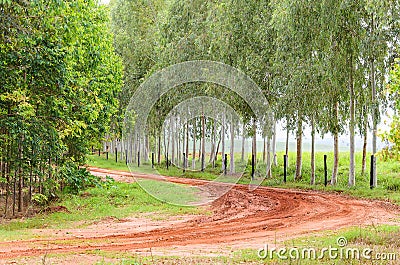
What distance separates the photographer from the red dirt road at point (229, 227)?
38.3ft

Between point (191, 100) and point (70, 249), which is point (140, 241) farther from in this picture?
point (191, 100)

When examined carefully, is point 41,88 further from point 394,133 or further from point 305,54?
point 305,54

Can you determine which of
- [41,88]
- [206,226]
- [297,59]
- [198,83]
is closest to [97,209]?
[41,88]

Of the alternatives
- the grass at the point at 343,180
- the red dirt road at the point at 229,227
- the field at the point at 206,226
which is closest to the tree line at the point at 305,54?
the grass at the point at 343,180

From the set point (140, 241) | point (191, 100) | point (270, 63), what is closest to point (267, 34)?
point (270, 63)

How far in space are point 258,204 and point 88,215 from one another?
20.5 ft

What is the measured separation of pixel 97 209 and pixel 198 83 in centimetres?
1812

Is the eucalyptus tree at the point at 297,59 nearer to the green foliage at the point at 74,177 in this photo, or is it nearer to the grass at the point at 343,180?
the grass at the point at 343,180

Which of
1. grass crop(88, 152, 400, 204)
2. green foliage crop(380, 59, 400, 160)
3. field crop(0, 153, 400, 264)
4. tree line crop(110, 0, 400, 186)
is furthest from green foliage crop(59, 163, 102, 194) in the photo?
tree line crop(110, 0, 400, 186)

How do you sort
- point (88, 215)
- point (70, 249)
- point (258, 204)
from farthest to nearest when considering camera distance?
point (258, 204) < point (88, 215) < point (70, 249)

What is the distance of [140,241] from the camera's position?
1253cm

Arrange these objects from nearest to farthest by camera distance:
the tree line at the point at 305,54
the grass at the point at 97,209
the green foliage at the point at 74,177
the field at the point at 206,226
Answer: the field at the point at 206,226 < the grass at the point at 97,209 < the green foliage at the point at 74,177 < the tree line at the point at 305,54

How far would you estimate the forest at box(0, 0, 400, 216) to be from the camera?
1529 cm

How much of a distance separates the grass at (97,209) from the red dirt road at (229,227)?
1.13m
